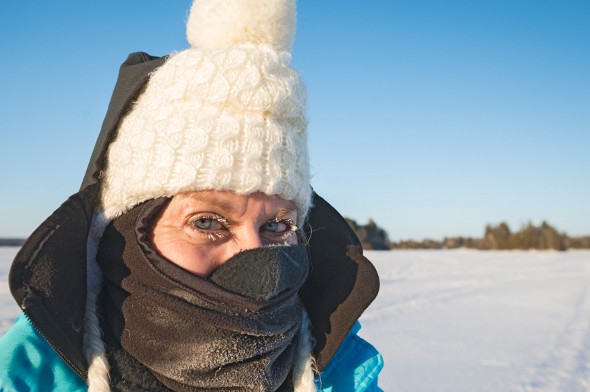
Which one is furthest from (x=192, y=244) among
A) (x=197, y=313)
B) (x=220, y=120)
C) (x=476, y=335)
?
(x=476, y=335)

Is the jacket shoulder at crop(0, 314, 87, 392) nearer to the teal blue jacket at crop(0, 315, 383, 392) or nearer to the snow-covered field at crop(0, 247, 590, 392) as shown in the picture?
the teal blue jacket at crop(0, 315, 383, 392)

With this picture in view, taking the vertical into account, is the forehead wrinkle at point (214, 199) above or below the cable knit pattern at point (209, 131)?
below

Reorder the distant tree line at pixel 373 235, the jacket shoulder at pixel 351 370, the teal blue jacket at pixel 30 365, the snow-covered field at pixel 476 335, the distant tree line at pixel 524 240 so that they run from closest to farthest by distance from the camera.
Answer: the teal blue jacket at pixel 30 365
the jacket shoulder at pixel 351 370
the snow-covered field at pixel 476 335
the distant tree line at pixel 373 235
the distant tree line at pixel 524 240

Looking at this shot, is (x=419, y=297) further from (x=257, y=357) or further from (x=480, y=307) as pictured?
(x=257, y=357)

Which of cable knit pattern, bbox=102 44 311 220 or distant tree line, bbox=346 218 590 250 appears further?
distant tree line, bbox=346 218 590 250

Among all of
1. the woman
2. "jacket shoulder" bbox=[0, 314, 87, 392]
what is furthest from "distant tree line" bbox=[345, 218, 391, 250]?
"jacket shoulder" bbox=[0, 314, 87, 392]

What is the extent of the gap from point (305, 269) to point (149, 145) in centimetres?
54

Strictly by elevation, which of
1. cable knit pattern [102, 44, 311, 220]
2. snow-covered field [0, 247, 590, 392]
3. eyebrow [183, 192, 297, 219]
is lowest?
snow-covered field [0, 247, 590, 392]

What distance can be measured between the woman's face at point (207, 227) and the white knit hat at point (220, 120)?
39mm

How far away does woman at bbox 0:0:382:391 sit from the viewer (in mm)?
1185

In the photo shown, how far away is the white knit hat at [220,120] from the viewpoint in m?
1.29

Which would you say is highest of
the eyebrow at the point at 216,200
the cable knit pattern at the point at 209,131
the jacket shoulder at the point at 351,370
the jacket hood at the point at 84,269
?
the cable knit pattern at the point at 209,131

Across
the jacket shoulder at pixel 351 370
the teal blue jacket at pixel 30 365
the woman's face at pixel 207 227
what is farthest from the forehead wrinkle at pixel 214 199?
the jacket shoulder at pixel 351 370

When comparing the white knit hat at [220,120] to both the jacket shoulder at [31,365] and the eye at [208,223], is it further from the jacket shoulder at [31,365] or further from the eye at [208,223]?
the jacket shoulder at [31,365]
